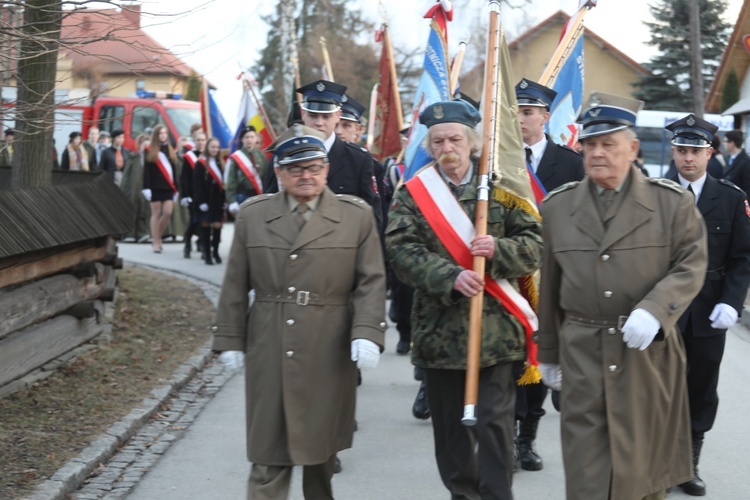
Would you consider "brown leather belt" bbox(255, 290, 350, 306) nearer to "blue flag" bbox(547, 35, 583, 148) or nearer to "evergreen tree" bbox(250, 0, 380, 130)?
"blue flag" bbox(547, 35, 583, 148)

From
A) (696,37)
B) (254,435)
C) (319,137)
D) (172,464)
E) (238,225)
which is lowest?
(172,464)

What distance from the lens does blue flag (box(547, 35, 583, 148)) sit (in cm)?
890

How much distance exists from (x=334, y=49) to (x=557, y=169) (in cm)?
3705

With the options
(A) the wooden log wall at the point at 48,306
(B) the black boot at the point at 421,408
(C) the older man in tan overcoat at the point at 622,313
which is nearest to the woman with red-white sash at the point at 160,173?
(A) the wooden log wall at the point at 48,306

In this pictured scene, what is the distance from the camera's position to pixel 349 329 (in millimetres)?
5156

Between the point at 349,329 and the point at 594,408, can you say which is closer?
the point at 594,408

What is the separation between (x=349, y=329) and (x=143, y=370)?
4.21 m

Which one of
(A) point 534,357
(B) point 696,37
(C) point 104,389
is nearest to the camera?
(A) point 534,357

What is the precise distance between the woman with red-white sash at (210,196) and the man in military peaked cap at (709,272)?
39.3ft

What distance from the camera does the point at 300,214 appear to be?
514 centimetres

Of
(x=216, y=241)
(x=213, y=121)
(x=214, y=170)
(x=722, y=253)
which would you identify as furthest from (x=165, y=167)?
(x=722, y=253)

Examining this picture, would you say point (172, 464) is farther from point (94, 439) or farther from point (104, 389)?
point (104, 389)

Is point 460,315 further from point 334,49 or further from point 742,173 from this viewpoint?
point 334,49

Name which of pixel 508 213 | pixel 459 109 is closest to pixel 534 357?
pixel 508 213
